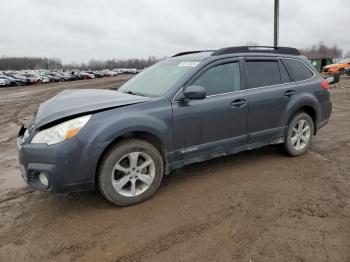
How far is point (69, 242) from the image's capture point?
2926 millimetres

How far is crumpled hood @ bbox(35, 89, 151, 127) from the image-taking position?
337 cm

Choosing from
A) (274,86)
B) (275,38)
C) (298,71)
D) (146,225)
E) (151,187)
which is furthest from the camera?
(275,38)

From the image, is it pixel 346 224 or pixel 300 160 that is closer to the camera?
pixel 346 224

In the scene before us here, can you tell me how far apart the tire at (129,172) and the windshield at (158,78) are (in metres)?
0.78

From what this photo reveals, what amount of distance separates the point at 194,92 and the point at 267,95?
4.55ft

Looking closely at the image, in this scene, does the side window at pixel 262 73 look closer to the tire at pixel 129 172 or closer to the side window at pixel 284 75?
the side window at pixel 284 75

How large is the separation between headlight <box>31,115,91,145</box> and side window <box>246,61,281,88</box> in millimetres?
2416

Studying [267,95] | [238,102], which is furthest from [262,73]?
[238,102]

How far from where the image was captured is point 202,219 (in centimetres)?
326

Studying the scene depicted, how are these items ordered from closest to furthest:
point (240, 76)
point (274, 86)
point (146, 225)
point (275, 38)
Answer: point (146, 225) < point (240, 76) < point (274, 86) < point (275, 38)

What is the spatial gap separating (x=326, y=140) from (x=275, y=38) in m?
11.7

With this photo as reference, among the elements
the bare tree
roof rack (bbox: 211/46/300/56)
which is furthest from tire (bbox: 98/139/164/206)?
the bare tree


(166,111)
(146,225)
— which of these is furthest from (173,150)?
(146,225)

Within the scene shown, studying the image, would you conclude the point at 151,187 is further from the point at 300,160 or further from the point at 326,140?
the point at 326,140
